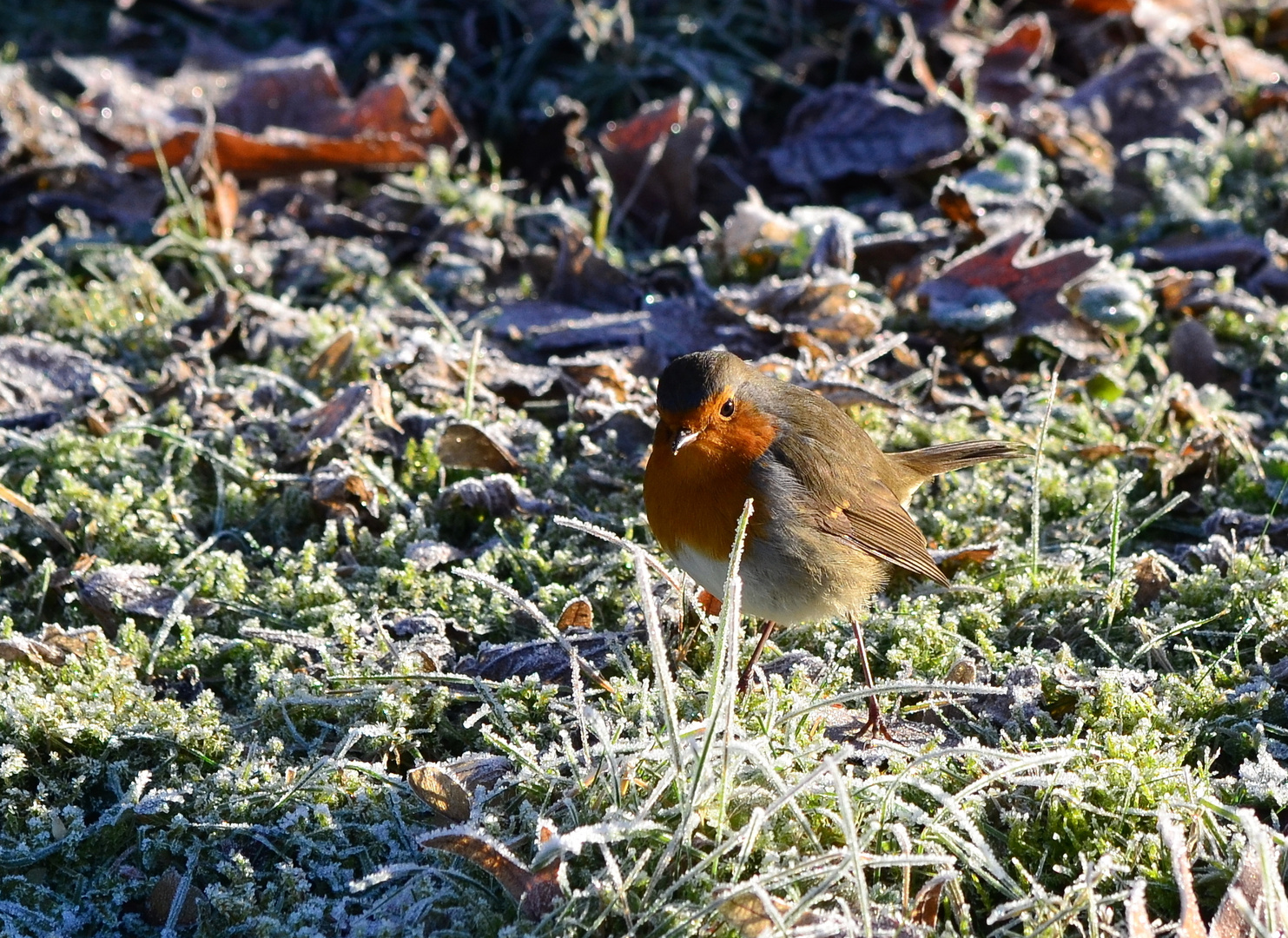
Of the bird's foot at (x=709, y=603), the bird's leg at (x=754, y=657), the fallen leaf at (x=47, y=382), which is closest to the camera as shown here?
the bird's leg at (x=754, y=657)

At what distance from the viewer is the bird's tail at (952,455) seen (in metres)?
3.60

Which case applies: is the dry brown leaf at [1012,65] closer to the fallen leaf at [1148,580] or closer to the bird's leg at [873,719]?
the fallen leaf at [1148,580]

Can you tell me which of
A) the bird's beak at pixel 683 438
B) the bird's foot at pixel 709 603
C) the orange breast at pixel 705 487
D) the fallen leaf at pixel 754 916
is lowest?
the bird's foot at pixel 709 603

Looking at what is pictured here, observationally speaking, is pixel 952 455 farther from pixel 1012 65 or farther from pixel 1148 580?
pixel 1012 65

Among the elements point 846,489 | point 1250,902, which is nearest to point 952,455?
point 846,489

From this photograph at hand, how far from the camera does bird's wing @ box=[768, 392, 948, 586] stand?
10.6 ft

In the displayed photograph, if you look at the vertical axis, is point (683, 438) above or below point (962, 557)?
above

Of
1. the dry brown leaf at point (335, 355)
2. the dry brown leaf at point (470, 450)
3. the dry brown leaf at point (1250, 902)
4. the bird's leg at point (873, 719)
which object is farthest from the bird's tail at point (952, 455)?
the dry brown leaf at point (335, 355)

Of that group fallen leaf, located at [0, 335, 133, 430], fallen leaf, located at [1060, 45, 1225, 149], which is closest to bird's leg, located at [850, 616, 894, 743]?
fallen leaf, located at [0, 335, 133, 430]

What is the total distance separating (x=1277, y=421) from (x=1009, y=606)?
1526 mm

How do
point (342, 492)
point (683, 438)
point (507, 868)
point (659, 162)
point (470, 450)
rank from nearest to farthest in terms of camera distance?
point (507, 868)
point (683, 438)
point (342, 492)
point (470, 450)
point (659, 162)

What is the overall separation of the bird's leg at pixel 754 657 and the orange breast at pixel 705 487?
10.1 inches

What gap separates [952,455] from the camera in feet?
12.0

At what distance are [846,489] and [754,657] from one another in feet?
1.73
